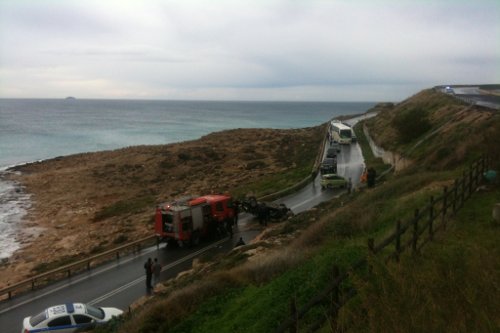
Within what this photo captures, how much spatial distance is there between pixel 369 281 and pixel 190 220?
17.8 m

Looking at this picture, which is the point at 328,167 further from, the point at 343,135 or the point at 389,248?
the point at 389,248

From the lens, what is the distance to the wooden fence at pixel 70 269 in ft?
63.2

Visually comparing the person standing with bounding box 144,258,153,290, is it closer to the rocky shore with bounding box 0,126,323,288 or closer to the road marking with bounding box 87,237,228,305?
the road marking with bounding box 87,237,228,305

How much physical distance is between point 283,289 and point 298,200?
944 inches

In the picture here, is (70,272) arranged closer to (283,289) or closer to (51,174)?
(283,289)

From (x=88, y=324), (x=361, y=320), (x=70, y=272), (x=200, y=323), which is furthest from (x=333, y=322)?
(x=70, y=272)

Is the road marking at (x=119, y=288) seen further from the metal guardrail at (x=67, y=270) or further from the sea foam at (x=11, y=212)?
the sea foam at (x=11, y=212)

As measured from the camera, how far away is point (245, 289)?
37.3ft

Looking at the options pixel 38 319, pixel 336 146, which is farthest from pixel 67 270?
pixel 336 146

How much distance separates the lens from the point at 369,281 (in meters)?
6.71

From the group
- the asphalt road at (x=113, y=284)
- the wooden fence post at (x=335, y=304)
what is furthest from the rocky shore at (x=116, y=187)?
the wooden fence post at (x=335, y=304)

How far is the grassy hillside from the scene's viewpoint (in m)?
5.58

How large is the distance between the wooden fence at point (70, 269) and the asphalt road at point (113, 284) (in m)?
0.52

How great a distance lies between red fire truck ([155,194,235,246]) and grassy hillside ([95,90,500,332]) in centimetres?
475
